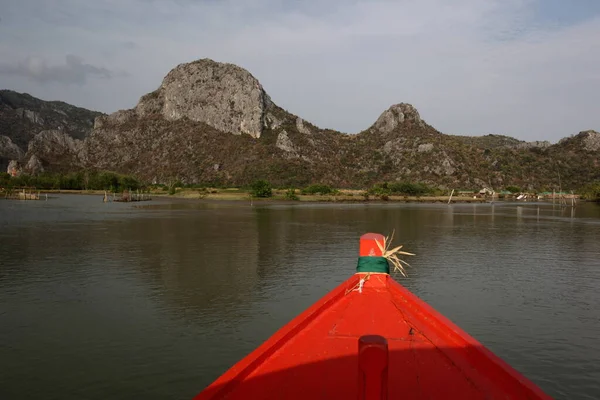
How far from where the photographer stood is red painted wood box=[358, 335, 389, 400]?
2.83m

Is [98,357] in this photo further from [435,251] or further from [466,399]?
[435,251]

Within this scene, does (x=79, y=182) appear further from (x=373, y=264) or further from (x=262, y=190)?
(x=373, y=264)

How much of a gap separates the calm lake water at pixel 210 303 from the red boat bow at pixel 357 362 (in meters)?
4.80

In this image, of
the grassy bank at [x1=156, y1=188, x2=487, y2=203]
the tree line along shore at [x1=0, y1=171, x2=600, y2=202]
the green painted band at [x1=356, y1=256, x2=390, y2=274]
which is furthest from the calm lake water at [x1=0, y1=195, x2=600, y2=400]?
the tree line along shore at [x1=0, y1=171, x2=600, y2=202]

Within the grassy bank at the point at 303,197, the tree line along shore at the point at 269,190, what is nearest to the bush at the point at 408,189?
the tree line along shore at the point at 269,190

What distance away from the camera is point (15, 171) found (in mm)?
196125

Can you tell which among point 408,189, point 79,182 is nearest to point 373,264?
point 408,189

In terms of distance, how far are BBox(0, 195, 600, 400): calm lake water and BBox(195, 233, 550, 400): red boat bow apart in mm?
4805

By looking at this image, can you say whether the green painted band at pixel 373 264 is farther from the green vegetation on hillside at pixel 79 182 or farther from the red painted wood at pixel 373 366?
the green vegetation on hillside at pixel 79 182

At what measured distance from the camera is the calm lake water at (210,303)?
9812 millimetres

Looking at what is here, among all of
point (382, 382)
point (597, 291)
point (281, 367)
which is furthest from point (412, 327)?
point (597, 291)

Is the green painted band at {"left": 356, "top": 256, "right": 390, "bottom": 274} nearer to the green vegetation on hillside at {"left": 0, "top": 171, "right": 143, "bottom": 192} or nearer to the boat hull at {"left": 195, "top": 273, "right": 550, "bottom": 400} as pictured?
the boat hull at {"left": 195, "top": 273, "right": 550, "bottom": 400}

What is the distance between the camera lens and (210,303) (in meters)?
15.5

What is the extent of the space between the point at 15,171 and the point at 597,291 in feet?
744
